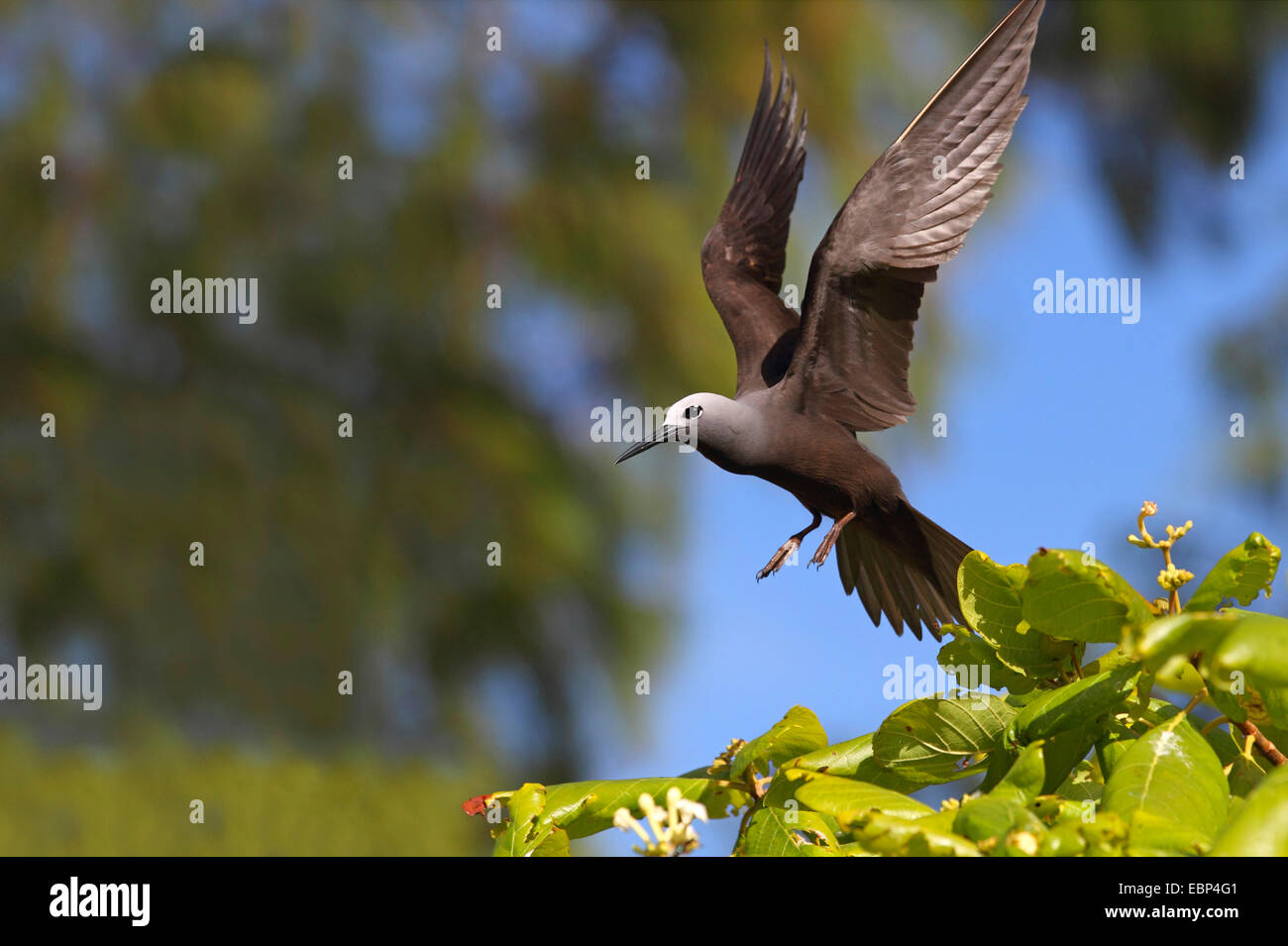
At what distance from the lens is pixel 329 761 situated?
354 centimetres

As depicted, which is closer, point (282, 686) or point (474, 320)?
point (282, 686)

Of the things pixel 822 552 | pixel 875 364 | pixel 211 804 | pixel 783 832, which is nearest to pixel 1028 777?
pixel 783 832

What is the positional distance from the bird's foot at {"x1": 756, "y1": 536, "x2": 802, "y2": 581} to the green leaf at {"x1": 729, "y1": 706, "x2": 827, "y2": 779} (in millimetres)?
376

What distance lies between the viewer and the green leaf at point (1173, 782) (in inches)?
27.3

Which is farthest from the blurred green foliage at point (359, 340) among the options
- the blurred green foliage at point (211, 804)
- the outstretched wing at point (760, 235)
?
the outstretched wing at point (760, 235)

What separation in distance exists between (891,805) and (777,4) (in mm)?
3855

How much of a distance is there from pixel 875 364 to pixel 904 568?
1.02 ft

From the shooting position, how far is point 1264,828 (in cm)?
58

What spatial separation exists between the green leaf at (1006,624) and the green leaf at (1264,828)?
0.31 m

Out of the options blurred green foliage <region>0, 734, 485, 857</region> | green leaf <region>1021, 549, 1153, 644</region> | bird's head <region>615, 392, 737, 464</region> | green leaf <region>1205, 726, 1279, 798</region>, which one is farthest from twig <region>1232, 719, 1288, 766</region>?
blurred green foliage <region>0, 734, 485, 857</region>

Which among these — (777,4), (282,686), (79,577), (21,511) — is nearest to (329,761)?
(282,686)

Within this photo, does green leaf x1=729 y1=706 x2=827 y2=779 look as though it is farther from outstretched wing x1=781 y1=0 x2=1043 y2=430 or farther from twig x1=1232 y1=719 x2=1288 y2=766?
outstretched wing x1=781 y1=0 x2=1043 y2=430

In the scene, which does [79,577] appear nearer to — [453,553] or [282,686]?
[282,686]

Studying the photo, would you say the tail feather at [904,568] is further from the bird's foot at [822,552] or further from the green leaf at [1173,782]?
the green leaf at [1173,782]
